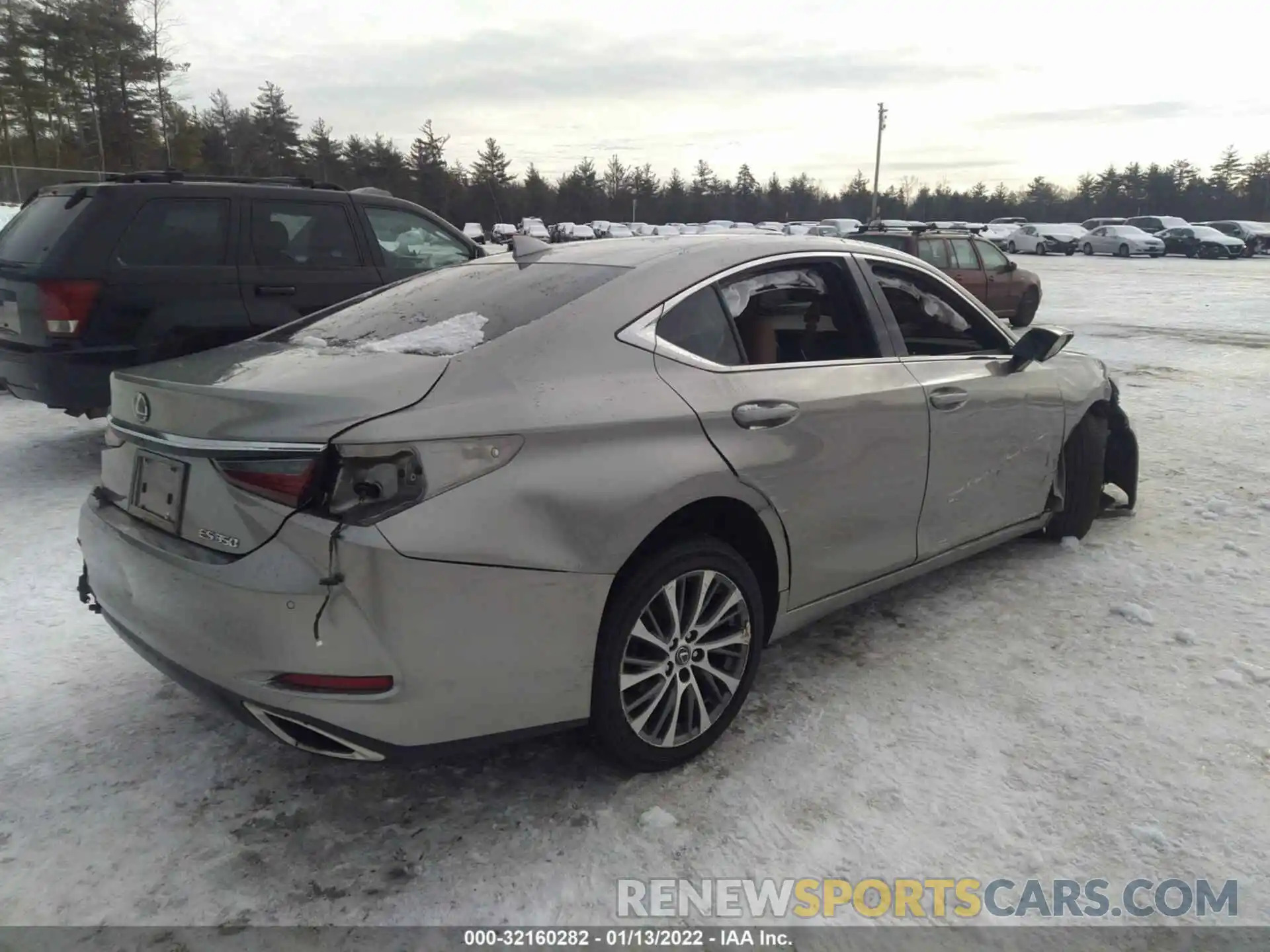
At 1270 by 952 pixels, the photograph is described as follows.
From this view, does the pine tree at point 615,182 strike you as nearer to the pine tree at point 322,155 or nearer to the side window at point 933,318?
the pine tree at point 322,155

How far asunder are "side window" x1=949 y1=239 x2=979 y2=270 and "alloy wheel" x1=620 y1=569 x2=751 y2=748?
13.6m

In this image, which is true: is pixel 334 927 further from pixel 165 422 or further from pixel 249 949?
pixel 165 422

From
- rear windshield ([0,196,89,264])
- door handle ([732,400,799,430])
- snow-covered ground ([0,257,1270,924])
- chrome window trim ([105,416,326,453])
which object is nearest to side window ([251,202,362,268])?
rear windshield ([0,196,89,264])

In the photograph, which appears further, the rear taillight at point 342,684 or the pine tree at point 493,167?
the pine tree at point 493,167

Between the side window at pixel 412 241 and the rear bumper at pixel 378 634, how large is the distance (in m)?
4.96

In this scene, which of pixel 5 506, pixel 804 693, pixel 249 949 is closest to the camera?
pixel 249 949

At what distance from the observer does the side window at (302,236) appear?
627cm

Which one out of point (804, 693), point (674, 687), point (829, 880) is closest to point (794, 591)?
point (804, 693)

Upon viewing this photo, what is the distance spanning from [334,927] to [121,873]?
62 centimetres

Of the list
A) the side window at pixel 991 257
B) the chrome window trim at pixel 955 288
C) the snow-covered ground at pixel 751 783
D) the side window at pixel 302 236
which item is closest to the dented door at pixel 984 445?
the chrome window trim at pixel 955 288

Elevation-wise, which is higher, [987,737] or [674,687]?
[674,687]

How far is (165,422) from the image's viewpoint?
8.16 feet

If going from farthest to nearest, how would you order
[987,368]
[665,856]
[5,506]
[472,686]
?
[5,506], [987,368], [665,856], [472,686]

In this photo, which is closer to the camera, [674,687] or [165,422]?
[165,422]
